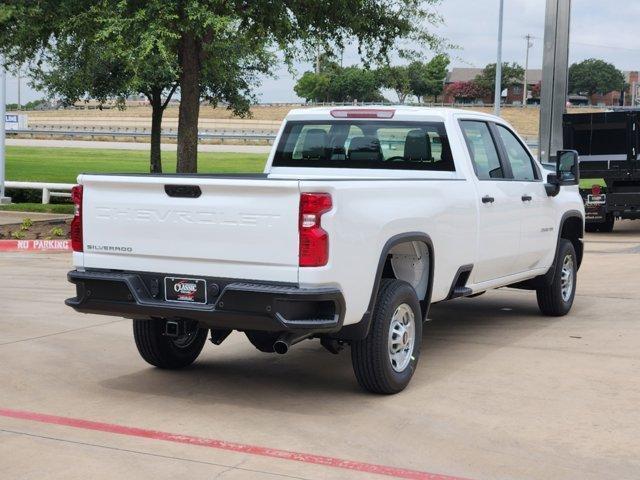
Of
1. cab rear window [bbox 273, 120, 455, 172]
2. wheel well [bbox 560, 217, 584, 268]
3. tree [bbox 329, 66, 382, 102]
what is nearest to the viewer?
cab rear window [bbox 273, 120, 455, 172]

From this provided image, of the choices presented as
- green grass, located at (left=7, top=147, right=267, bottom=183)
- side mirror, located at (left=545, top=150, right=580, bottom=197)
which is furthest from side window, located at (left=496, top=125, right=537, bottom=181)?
green grass, located at (left=7, top=147, right=267, bottom=183)

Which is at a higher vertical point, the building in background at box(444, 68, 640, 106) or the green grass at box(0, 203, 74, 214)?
the building in background at box(444, 68, 640, 106)

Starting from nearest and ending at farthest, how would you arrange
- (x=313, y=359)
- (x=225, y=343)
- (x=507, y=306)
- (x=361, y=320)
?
(x=361, y=320), (x=313, y=359), (x=225, y=343), (x=507, y=306)

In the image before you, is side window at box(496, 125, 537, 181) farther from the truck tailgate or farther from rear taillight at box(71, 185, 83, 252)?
rear taillight at box(71, 185, 83, 252)

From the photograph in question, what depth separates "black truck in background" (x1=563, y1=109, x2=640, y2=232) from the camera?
19250mm

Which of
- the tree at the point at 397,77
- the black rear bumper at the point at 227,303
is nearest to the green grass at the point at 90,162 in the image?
the tree at the point at 397,77

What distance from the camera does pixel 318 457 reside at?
5.73m

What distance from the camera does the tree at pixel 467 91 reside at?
149 metres

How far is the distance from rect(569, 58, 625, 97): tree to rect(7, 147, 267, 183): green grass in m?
110

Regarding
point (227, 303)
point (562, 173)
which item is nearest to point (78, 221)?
point (227, 303)

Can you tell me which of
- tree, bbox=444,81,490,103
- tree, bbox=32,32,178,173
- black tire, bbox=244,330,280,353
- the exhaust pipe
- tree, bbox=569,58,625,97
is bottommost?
black tire, bbox=244,330,280,353

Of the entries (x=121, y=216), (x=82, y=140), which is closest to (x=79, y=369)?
(x=121, y=216)

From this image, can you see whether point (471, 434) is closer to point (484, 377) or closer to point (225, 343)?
point (484, 377)

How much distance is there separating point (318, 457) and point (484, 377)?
2355 millimetres
